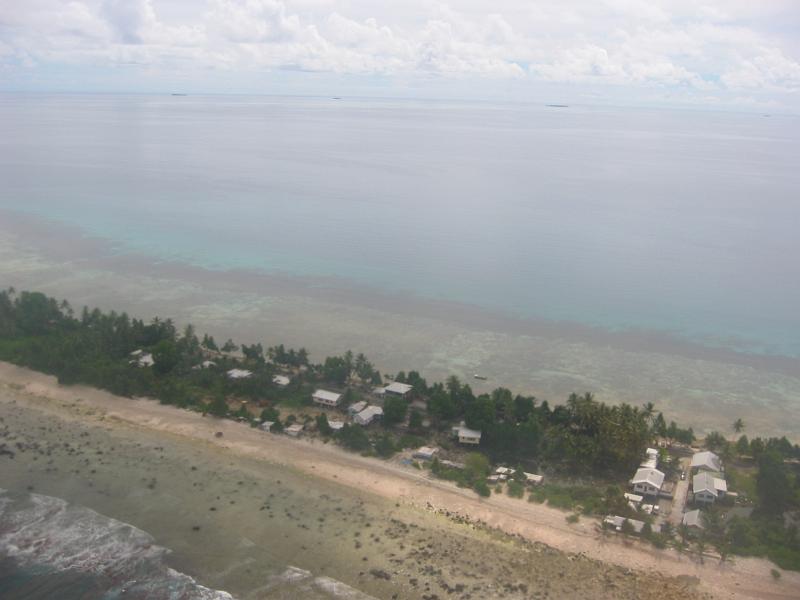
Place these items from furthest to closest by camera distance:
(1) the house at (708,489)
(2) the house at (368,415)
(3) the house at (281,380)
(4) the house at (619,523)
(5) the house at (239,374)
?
(5) the house at (239,374) < (3) the house at (281,380) < (2) the house at (368,415) < (1) the house at (708,489) < (4) the house at (619,523)

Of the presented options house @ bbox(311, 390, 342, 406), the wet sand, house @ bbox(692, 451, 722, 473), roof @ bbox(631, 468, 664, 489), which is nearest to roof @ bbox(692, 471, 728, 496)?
house @ bbox(692, 451, 722, 473)

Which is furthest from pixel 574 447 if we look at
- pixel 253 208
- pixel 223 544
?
pixel 253 208

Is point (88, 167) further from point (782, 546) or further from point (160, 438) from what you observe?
point (782, 546)

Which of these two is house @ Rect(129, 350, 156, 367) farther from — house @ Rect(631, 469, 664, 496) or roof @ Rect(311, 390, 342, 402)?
house @ Rect(631, 469, 664, 496)

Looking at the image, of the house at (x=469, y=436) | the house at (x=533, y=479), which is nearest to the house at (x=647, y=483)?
the house at (x=533, y=479)

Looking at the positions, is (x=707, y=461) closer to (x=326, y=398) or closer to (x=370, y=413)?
(x=370, y=413)

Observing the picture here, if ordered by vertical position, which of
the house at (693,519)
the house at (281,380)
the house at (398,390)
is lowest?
the house at (693,519)

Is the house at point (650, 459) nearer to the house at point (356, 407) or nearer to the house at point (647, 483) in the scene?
the house at point (647, 483)

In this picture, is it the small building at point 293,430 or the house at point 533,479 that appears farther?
the small building at point 293,430

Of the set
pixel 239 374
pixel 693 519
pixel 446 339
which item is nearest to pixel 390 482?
pixel 693 519
